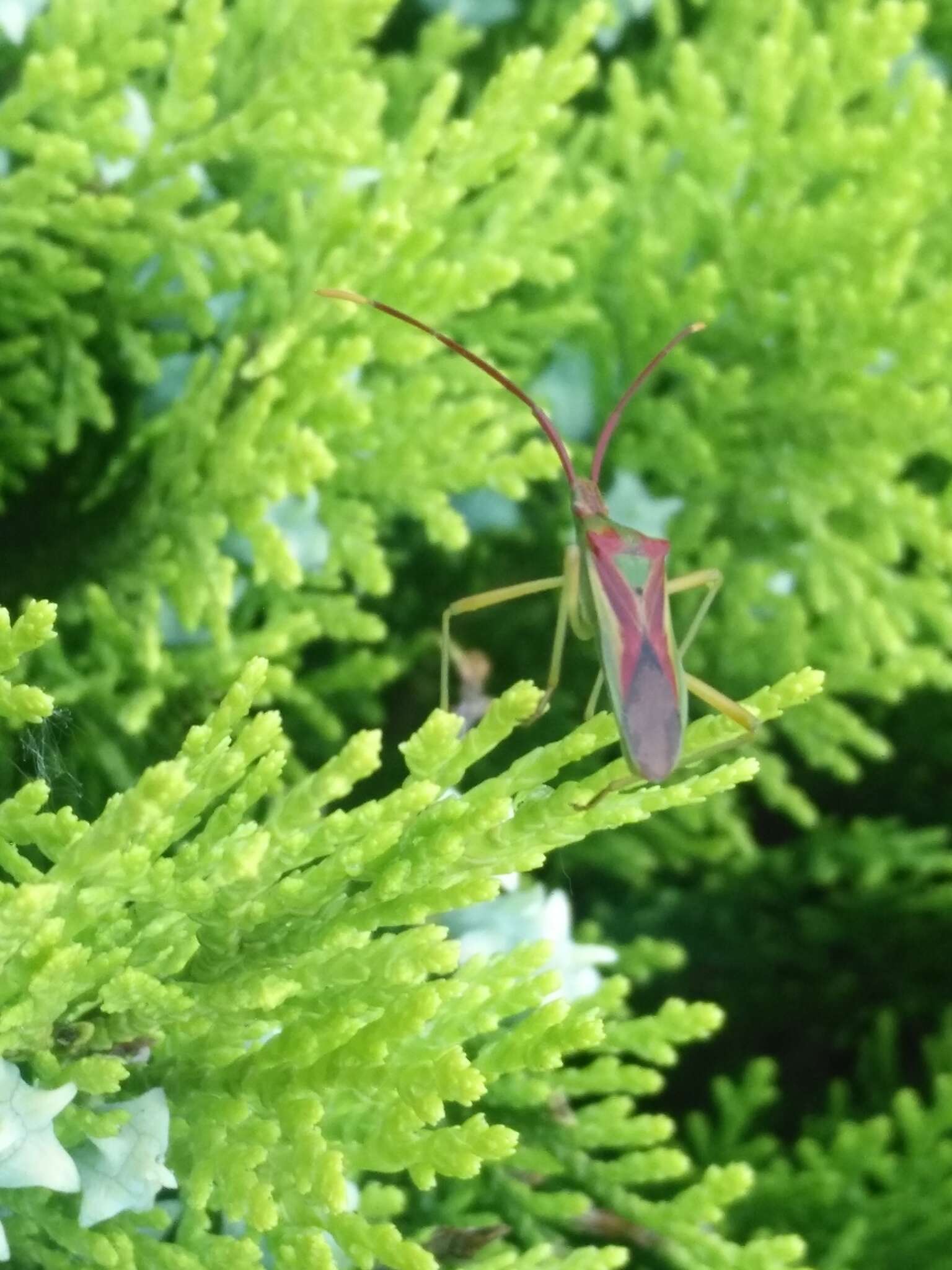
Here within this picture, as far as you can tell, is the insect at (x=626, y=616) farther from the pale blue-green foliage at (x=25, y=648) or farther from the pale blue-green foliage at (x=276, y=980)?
the pale blue-green foliage at (x=25, y=648)

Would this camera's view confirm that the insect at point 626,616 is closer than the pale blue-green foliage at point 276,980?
No

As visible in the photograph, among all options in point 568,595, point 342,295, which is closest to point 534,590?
point 568,595

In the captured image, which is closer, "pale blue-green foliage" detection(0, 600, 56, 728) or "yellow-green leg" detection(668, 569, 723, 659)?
"pale blue-green foliage" detection(0, 600, 56, 728)

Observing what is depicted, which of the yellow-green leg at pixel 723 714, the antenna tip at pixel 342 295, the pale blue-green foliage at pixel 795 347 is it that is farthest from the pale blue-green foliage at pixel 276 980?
the pale blue-green foliage at pixel 795 347

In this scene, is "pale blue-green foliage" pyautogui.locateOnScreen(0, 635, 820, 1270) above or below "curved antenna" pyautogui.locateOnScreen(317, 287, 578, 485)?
below

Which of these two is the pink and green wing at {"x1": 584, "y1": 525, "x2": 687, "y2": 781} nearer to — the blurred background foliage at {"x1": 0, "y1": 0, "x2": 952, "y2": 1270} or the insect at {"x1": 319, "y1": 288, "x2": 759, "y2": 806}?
the insect at {"x1": 319, "y1": 288, "x2": 759, "y2": 806}

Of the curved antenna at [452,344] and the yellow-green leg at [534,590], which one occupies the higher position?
the curved antenna at [452,344]

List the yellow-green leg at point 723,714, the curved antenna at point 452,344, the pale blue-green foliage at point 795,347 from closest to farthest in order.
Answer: the yellow-green leg at point 723,714
the curved antenna at point 452,344
the pale blue-green foliage at point 795,347

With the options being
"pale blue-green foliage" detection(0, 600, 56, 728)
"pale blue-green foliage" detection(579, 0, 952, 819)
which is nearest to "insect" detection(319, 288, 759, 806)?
"pale blue-green foliage" detection(579, 0, 952, 819)
